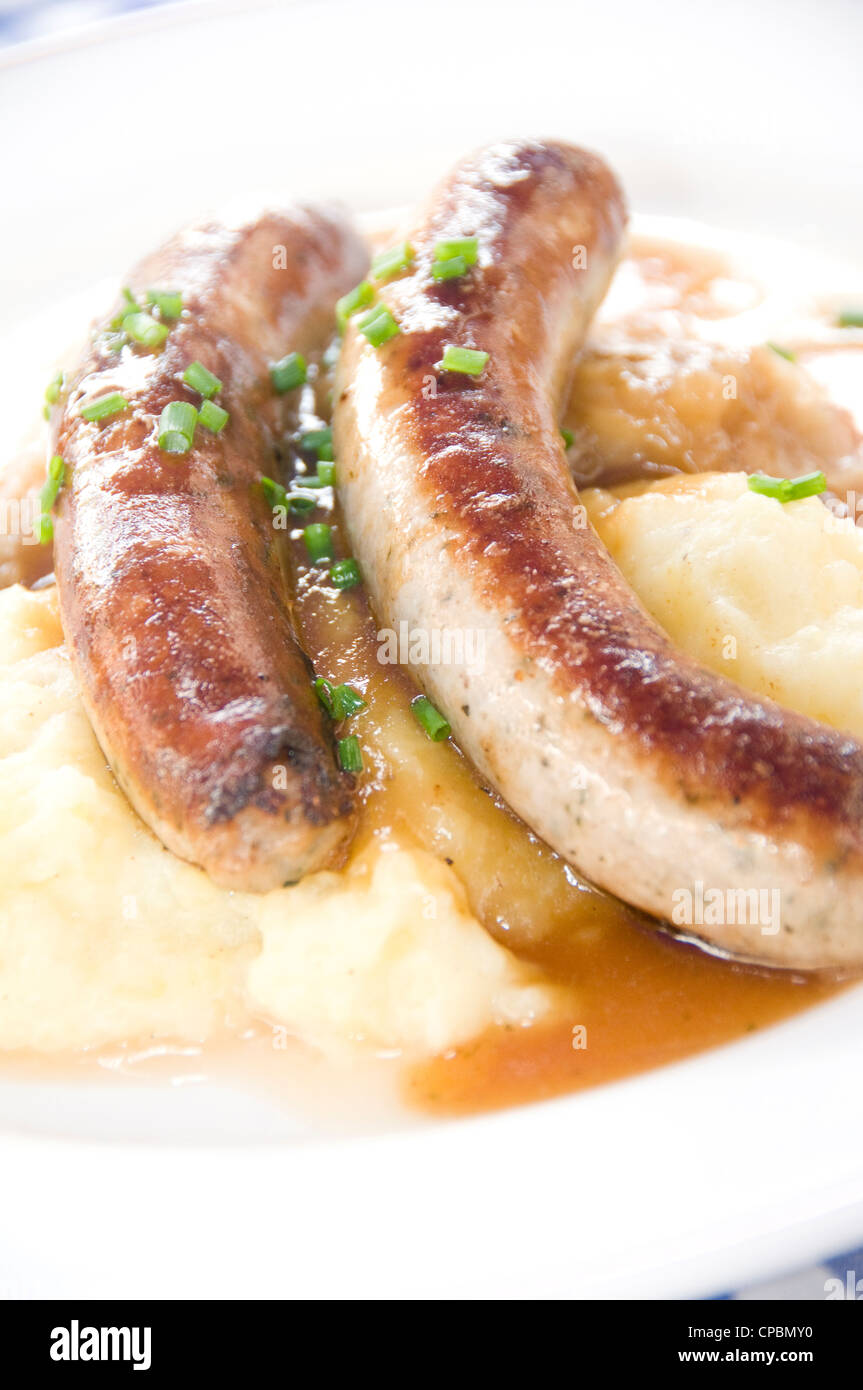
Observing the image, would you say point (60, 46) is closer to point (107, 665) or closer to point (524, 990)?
point (107, 665)

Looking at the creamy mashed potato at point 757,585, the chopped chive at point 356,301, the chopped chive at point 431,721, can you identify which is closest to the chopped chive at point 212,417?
the chopped chive at point 356,301

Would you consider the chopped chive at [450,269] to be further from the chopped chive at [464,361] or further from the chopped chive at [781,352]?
the chopped chive at [781,352]

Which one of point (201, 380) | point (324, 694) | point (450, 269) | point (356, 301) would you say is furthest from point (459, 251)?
point (324, 694)

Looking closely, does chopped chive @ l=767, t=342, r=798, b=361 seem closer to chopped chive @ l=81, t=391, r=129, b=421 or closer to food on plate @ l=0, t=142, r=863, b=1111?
food on plate @ l=0, t=142, r=863, b=1111

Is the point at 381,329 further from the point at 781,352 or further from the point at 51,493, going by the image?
the point at 781,352

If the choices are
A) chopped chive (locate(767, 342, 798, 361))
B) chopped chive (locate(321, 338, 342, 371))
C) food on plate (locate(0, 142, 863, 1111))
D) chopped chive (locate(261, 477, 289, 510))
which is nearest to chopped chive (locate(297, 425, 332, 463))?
food on plate (locate(0, 142, 863, 1111))

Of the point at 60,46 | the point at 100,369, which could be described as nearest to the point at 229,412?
the point at 100,369
